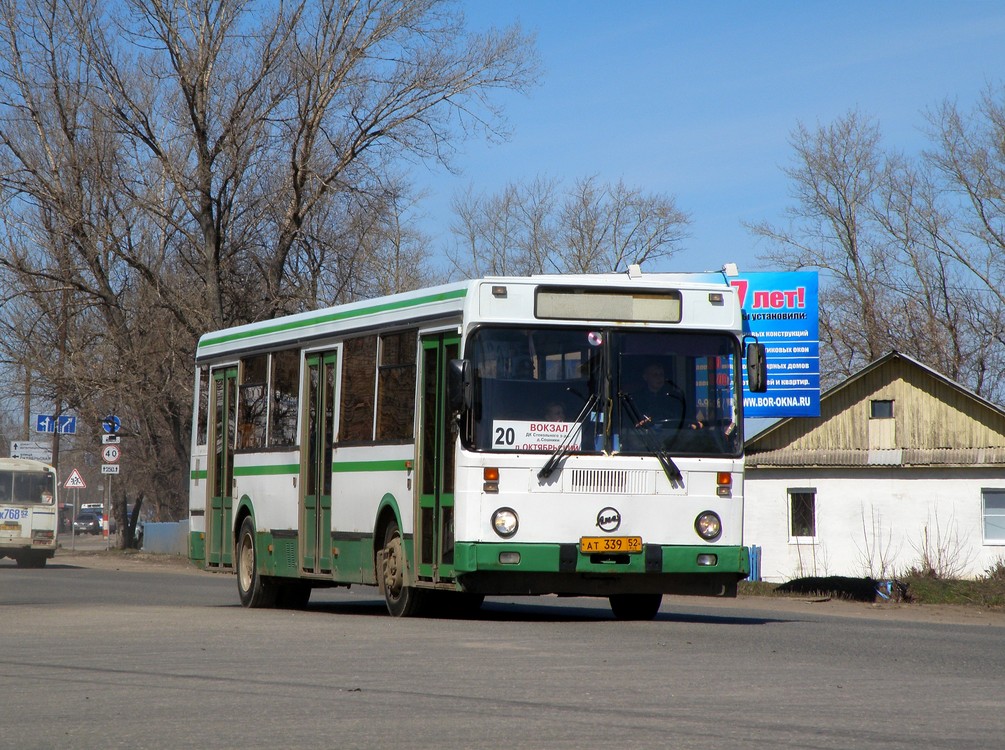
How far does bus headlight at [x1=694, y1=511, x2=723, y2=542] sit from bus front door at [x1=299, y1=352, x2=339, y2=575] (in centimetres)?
411

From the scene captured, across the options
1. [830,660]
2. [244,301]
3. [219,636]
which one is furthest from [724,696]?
[244,301]

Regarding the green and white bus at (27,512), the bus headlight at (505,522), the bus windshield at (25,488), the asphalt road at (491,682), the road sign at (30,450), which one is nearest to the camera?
the asphalt road at (491,682)

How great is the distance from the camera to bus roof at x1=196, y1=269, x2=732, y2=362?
1461cm

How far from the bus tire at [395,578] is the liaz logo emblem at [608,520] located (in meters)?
2.00

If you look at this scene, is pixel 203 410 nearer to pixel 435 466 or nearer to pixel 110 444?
pixel 435 466

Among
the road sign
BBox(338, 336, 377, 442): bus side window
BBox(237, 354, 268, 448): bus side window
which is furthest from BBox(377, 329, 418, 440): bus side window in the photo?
the road sign

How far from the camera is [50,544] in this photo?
135ft

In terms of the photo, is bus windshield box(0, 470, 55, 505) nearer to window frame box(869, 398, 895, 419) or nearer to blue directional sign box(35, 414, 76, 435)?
blue directional sign box(35, 414, 76, 435)

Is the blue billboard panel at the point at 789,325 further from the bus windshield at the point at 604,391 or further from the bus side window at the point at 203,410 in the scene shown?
the bus windshield at the point at 604,391

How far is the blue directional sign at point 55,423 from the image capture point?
4950cm

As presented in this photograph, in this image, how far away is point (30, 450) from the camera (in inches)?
2357

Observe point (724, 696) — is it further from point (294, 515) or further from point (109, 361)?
point (109, 361)

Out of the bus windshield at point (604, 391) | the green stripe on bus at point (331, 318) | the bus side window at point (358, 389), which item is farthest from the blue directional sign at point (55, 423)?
the bus windshield at point (604, 391)

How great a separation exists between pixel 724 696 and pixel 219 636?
569 cm
